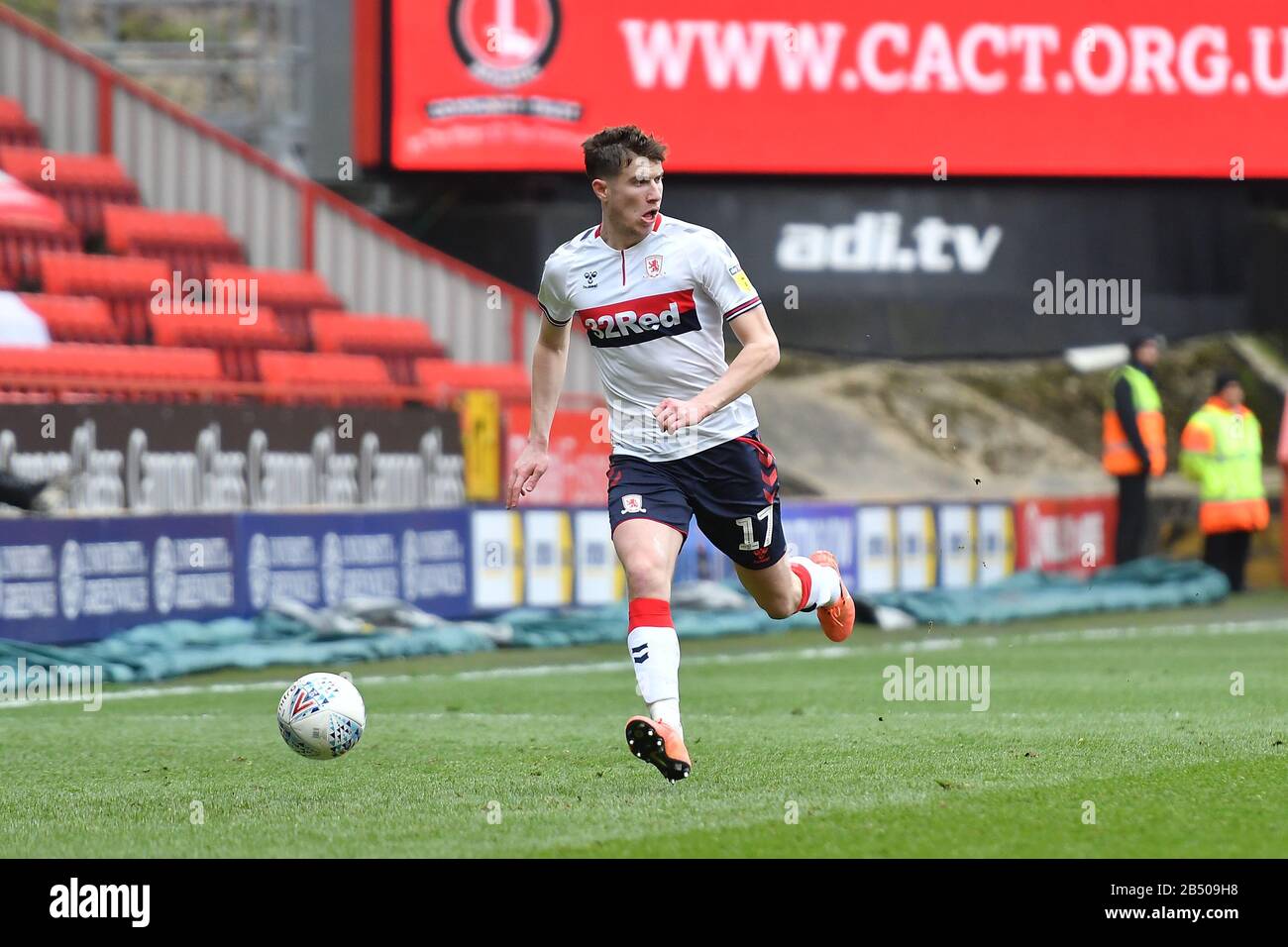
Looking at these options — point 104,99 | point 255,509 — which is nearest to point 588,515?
point 255,509

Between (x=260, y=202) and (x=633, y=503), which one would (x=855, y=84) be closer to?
(x=260, y=202)

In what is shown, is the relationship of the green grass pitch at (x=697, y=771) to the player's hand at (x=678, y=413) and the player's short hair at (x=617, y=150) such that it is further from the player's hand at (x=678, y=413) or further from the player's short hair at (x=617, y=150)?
the player's short hair at (x=617, y=150)

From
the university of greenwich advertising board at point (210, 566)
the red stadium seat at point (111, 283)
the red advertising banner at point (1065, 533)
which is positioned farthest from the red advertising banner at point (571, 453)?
the red advertising banner at point (1065, 533)

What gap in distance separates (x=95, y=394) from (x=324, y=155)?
6.69 meters

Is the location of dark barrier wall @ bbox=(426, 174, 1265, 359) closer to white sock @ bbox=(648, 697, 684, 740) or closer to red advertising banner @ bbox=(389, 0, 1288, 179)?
red advertising banner @ bbox=(389, 0, 1288, 179)

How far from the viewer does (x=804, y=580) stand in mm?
8469

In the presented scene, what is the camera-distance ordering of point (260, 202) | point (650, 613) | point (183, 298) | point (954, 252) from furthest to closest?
point (954, 252), point (260, 202), point (183, 298), point (650, 613)

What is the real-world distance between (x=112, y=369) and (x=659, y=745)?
11.4 metres

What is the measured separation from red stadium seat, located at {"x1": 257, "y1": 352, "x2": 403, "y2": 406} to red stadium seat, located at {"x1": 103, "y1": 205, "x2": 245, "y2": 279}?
152 cm

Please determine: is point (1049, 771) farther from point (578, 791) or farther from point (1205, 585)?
point (1205, 585)

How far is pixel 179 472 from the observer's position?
1503 cm

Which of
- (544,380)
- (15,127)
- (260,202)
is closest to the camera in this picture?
(544,380)

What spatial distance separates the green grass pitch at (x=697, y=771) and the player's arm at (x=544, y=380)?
107cm

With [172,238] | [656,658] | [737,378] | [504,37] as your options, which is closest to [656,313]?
Result: [737,378]
